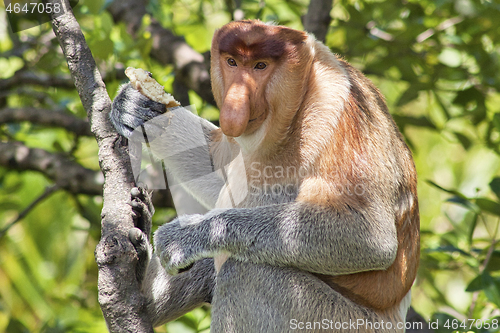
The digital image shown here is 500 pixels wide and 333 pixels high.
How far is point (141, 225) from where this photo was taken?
284cm

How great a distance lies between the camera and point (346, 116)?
2.85 m

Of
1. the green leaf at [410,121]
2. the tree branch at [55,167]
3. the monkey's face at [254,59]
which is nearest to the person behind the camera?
the monkey's face at [254,59]

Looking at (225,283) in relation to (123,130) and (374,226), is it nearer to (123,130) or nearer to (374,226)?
(374,226)

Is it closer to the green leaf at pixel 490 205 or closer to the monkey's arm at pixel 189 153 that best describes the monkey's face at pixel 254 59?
the monkey's arm at pixel 189 153

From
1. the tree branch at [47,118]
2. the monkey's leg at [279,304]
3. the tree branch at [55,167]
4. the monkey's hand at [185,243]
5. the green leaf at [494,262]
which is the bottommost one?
the green leaf at [494,262]

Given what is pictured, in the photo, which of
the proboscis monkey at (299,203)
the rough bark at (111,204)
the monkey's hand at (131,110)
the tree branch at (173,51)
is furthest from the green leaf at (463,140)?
the rough bark at (111,204)

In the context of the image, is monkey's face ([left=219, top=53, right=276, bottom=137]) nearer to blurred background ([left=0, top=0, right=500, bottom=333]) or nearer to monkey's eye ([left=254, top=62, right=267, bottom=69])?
monkey's eye ([left=254, top=62, right=267, bottom=69])

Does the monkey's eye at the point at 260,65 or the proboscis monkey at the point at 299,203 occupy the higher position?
the monkey's eye at the point at 260,65

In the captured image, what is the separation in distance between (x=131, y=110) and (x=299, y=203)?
1.20 m

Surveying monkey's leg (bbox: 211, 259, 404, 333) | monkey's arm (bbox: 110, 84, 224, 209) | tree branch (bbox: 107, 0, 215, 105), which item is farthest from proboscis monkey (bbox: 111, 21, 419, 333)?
tree branch (bbox: 107, 0, 215, 105)

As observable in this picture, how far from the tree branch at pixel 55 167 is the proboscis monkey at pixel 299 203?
1.36m

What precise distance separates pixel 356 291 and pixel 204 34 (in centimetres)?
372

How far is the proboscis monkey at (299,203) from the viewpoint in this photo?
2676 mm

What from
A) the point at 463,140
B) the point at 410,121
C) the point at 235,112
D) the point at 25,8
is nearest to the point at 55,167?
the point at 25,8
